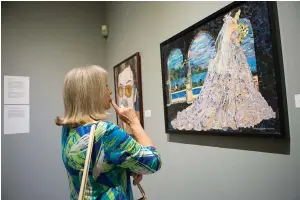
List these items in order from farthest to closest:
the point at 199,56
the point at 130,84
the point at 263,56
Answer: the point at 130,84
the point at 199,56
the point at 263,56

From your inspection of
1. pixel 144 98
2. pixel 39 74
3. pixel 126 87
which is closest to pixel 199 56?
pixel 144 98

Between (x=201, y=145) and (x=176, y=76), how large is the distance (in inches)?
18.7

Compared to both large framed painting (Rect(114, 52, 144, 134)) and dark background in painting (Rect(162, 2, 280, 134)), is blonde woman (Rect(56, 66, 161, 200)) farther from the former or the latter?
large framed painting (Rect(114, 52, 144, 134))

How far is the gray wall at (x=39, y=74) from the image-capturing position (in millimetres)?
2377

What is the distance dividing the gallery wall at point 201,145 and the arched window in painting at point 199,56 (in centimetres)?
15

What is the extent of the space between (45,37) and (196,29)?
1867 millimetres

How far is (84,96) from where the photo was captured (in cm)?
86

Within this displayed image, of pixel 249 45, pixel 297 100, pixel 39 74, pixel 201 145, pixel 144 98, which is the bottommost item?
pixel 201 145

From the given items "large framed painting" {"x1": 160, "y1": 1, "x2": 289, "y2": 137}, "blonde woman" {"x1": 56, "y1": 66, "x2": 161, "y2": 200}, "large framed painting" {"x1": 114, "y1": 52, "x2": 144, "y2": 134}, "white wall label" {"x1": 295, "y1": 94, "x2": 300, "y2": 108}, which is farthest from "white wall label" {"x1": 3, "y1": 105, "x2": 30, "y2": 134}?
"white wall label" {"x1": 295, "y1": 94, "x2": 300, "y2": 108}

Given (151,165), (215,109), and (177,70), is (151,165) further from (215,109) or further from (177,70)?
(177,70)

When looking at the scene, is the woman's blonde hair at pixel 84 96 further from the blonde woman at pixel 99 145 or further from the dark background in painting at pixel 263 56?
the dark background in painting at pixel 263 56

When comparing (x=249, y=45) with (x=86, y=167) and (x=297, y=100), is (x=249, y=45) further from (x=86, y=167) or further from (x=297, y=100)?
(x=86, y=167)

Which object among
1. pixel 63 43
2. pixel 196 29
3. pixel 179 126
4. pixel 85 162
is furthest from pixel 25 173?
pixel 196 29

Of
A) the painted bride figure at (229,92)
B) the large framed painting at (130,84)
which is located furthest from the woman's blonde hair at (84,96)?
the large framed painting at (130,84)
